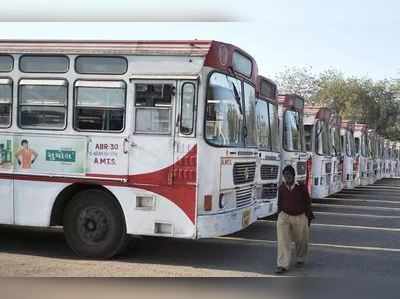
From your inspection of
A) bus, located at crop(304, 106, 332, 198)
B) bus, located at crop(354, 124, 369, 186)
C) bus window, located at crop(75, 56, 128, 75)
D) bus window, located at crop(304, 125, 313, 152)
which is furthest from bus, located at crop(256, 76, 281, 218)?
bus, located at crop(354, 124, 369, 186)

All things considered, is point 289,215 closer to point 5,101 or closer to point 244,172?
point 244,172

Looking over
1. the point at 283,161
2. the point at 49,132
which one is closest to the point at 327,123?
the point at 283,161

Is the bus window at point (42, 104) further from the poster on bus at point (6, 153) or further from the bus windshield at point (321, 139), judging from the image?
the bus windshield at point (321, 139)

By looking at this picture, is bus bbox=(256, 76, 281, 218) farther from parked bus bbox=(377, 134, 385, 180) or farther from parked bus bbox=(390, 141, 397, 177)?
parked bus bbox=(390, 141, 397, 177)

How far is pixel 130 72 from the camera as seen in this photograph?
8711 millimetres

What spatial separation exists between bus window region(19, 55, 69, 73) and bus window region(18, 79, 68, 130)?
0.54 feet

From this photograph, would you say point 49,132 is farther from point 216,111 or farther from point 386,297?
point 386,297

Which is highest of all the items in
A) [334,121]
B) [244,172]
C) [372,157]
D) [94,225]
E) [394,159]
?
[334,121]

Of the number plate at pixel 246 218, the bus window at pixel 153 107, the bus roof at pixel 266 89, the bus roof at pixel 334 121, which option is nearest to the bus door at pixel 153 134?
the bus window at pixel 153 107

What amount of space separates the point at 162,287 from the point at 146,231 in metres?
1.37

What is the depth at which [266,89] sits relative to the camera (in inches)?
482

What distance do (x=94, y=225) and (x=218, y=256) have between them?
197 cm

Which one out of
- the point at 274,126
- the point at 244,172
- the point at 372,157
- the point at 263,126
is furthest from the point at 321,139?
the point at 372,157

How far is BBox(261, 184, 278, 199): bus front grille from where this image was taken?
38.5 ft
